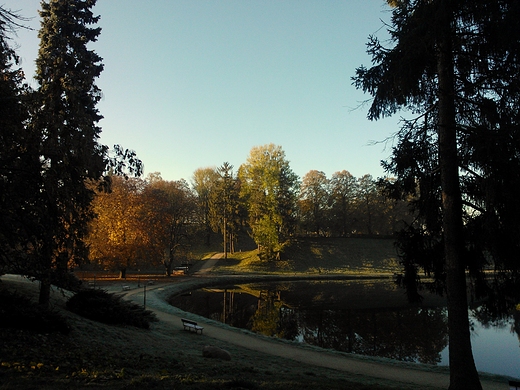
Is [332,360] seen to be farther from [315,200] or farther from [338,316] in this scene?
[315,200]

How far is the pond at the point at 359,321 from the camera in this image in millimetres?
17453

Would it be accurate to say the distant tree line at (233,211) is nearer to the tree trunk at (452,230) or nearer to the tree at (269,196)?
the tree at (269,196)

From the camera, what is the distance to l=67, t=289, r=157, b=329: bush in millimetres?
15695

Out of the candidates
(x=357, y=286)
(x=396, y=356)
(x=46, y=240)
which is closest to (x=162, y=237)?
(x=357, y=286)

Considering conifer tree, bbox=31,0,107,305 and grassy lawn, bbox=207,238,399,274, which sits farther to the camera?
grassy lawn, bbox=207,238,399,274

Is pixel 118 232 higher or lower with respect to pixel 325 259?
higher

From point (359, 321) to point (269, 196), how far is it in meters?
33.5

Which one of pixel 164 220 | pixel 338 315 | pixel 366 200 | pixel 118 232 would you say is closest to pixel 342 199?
pixel 366 200

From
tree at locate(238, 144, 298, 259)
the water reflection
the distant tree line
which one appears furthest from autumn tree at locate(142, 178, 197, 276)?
tree at locate(238, 144, 298, 259)

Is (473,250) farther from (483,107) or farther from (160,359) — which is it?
(160,359)

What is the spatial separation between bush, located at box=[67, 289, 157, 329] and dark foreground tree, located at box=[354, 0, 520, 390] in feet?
37.8

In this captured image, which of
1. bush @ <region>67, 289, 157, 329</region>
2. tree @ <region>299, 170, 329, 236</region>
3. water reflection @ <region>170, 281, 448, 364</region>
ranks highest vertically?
tree @ <region>299, 170, 329, 236</region>

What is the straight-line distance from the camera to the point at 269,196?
184 ft

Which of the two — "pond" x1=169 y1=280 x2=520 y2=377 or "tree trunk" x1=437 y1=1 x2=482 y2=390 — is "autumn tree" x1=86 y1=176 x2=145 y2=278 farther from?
"tree trunk" x1=437 y1=1 x2=482 y2=390
